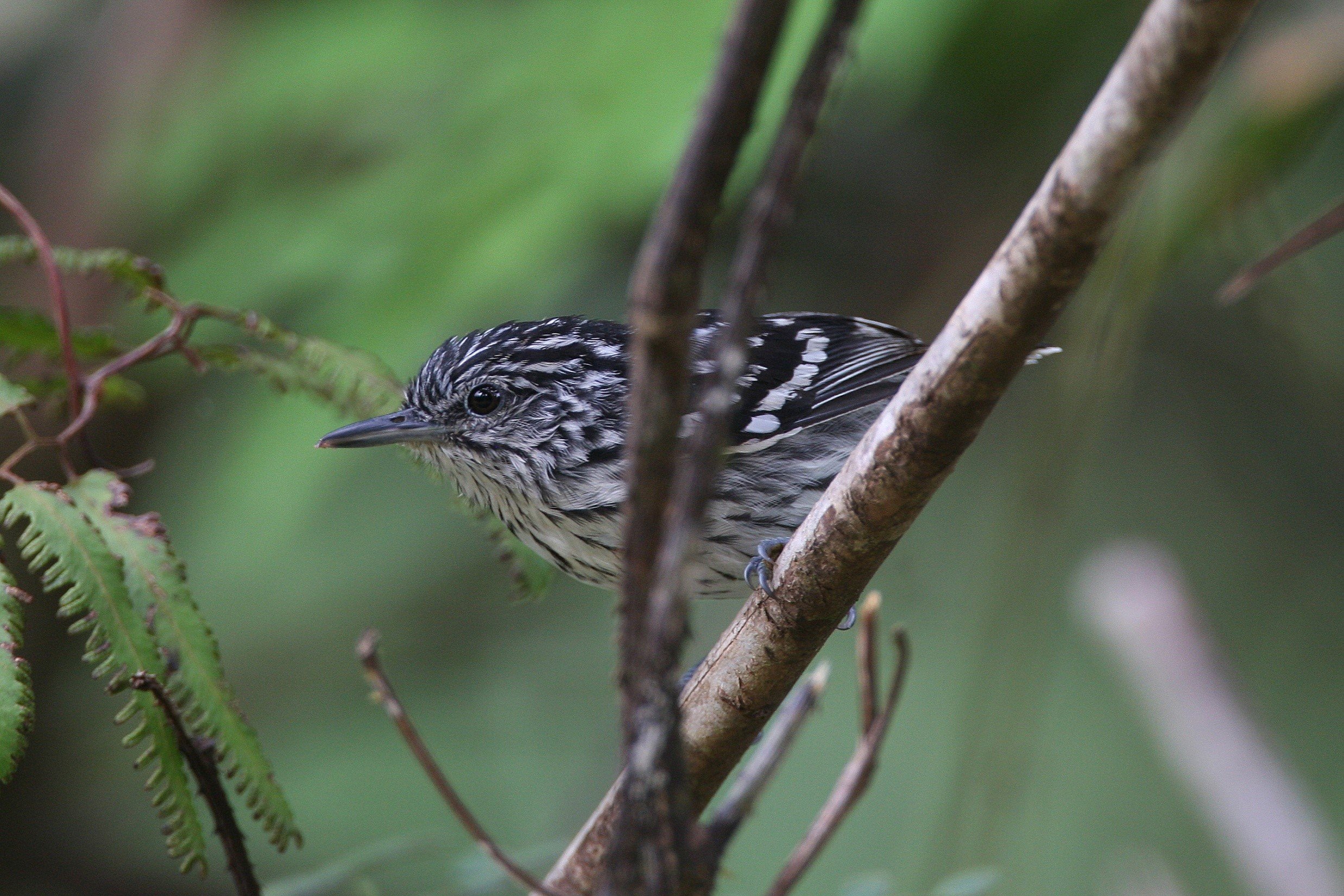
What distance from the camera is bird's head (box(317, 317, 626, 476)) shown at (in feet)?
9.32

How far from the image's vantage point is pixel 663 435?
0.93 meters

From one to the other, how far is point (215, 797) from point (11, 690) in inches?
11.0

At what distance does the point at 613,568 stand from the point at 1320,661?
12.5ft

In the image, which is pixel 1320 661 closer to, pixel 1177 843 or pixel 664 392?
pixel 1177 843

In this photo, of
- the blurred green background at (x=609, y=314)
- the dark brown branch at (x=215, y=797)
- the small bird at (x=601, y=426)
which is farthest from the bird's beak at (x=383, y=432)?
the dark brown branch at (x=215, y=797)

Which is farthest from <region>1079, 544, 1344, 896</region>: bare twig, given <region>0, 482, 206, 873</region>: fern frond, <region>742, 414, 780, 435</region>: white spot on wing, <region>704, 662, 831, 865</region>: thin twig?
<region>0, 482, 206, 873</region>: fern frond

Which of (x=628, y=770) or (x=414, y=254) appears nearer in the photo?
(x=628, y=770)

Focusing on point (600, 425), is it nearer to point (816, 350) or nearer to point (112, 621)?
point (816, 350)

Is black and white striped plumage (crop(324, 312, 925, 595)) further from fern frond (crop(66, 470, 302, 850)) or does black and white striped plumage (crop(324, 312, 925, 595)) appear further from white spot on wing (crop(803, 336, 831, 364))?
fern frond (crop(66, 470, 302, 850))

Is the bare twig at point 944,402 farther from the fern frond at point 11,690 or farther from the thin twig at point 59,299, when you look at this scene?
the thin twig at point 59,299

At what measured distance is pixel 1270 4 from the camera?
418 centimetres

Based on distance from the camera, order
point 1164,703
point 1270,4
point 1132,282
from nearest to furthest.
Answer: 1. point 1132,282
2. point 1164,703
3. point 1270,4

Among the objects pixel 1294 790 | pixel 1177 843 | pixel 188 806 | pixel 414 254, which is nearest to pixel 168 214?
pixel 414 254

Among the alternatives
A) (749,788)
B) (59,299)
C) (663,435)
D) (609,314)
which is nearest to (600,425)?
(59,299)
